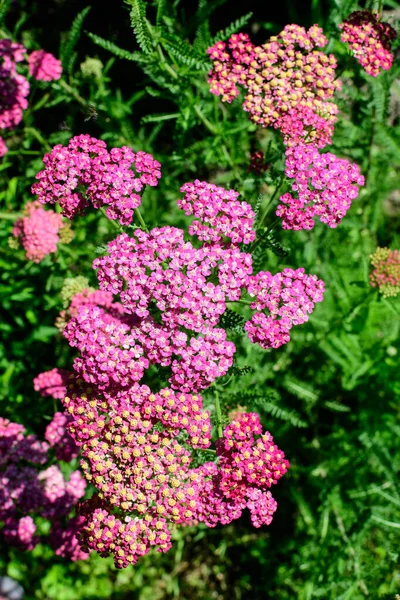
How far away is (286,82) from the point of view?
10.2 ft

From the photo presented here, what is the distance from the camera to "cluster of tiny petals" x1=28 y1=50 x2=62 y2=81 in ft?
12.6

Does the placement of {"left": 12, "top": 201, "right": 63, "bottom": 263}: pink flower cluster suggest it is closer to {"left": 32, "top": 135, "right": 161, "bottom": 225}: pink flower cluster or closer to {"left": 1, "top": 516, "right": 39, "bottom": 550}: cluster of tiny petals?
{"left": 32, "top": 135, "right": 161, "bottom": 225}: pink flower cluster

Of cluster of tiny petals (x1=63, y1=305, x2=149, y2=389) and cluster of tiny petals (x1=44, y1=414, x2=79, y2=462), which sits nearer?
cluster of tiny petals (x1=63, y1=305, x2=149, y2=389)

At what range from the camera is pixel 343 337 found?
4.15 m

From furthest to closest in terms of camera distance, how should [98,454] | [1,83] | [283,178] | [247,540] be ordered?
[247,540] < [1,83] < [283,178] < [98,454]

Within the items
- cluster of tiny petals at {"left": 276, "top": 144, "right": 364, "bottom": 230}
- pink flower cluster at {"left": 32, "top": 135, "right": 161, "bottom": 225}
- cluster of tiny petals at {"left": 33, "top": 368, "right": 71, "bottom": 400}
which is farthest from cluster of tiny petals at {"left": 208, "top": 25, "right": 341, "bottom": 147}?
cluster of tiny petals at {"left": 33, "top": 368, "right": 71, "bottom": 400}

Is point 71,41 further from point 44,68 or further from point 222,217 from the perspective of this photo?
point 222,217

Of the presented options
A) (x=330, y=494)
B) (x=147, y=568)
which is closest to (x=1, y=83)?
(x=330, y=494)

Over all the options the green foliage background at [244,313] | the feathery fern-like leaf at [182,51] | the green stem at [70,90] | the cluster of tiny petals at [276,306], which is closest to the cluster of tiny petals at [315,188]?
the green foliage background at [244,313]

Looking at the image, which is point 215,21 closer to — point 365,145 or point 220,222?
point 365,145

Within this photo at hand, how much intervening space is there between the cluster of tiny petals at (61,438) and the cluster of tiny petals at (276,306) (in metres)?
1.49

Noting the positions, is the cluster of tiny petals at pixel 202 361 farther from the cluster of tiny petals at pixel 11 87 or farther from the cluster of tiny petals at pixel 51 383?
the cluster of tiny petals at pixel 11 87

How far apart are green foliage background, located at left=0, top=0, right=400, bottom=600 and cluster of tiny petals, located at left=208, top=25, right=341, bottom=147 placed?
0.16 m

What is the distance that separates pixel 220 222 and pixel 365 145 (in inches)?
75.5
